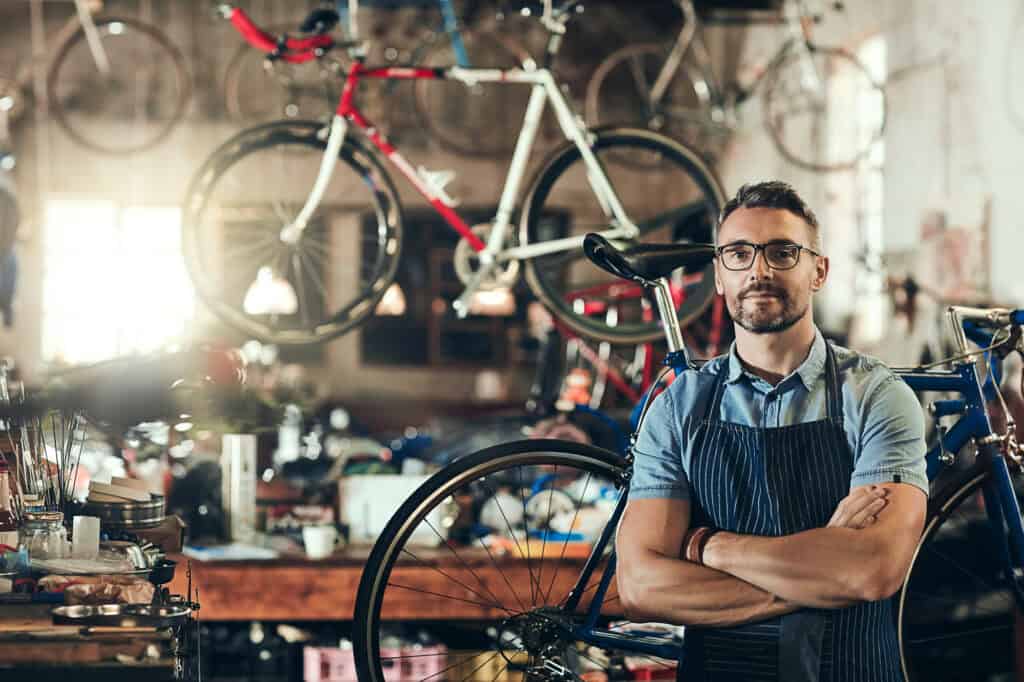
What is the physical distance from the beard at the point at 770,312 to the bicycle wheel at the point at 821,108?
212 inches

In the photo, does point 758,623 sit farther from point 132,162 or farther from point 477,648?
point 132,162

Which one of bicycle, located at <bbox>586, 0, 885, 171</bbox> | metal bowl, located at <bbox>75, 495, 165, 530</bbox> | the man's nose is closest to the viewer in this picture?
the man's nose

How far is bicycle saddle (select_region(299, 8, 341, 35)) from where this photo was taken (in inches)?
151

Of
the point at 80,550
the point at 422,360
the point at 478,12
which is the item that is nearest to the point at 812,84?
the point at 478,12

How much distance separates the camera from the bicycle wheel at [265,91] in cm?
1074

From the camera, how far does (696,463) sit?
251cm

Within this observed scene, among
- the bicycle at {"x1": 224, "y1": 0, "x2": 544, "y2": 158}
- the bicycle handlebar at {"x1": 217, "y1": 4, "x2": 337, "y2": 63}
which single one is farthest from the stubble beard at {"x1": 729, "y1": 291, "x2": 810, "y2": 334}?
the bicycle at {"x1": 224, "y1": 0, "x2": 544, "y2": 158}

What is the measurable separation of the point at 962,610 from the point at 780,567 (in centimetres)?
235

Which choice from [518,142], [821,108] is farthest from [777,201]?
[821,108]

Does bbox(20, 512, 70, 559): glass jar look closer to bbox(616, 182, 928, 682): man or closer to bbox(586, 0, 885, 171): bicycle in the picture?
bbox(616, 182, 928, 682): man

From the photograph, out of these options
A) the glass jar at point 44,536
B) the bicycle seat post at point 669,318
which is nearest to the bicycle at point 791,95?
the bicycle seat post at point 669,318

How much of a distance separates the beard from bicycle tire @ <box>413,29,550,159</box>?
8561 millimetres

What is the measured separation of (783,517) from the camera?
2436mm

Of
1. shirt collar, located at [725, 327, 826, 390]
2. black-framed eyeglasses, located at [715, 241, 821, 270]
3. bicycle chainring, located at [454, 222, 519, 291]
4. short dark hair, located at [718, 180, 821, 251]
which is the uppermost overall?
short dark hair, located at [718, 180, 821, 251]
